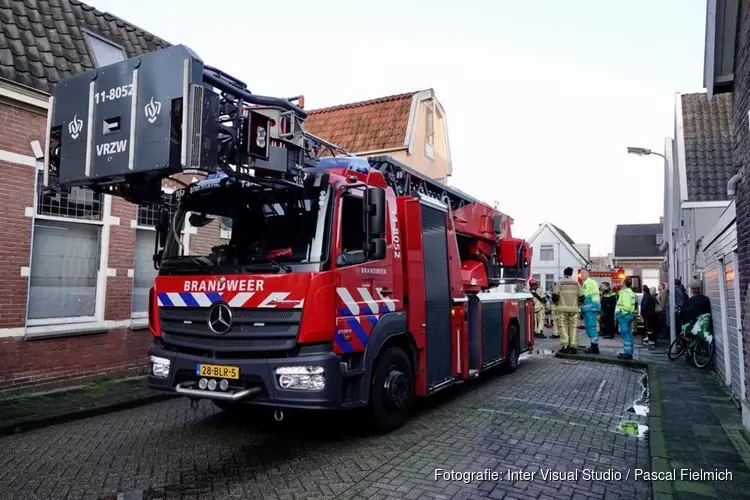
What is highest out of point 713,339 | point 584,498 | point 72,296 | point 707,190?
point 707,190

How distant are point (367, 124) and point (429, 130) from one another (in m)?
2.50

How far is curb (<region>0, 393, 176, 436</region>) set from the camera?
609 centimetres

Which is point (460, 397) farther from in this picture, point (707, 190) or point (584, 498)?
point (707, 190)

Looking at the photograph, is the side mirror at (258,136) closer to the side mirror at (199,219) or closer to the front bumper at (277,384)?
the side mirror at (199,219)

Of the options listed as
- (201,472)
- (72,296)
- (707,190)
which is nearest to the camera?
(201,472)

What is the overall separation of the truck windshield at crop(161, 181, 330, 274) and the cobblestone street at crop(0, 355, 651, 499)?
184 cm

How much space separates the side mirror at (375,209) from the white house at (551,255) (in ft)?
148

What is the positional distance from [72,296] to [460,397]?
6529mm

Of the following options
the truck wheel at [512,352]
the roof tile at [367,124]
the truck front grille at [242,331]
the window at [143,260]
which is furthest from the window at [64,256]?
the roof tile at [367,124]

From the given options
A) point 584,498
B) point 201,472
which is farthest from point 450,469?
point 201,472

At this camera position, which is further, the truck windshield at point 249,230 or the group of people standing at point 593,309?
the group of people standing at point 593,309

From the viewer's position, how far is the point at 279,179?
5000mm

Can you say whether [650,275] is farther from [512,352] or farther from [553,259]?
[512,352]

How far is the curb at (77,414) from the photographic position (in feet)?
20.0
